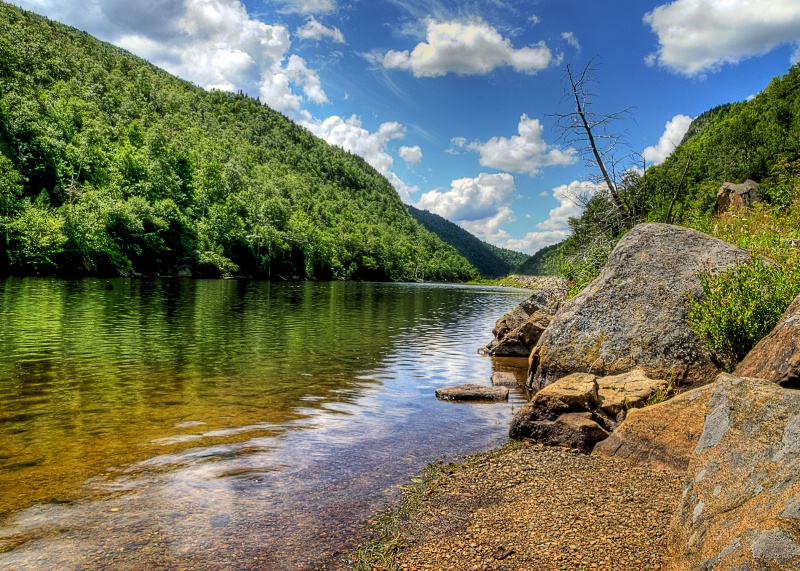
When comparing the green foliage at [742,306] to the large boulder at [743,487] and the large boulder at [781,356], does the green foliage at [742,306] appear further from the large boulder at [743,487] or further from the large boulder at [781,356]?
the large boulder at [743,487]

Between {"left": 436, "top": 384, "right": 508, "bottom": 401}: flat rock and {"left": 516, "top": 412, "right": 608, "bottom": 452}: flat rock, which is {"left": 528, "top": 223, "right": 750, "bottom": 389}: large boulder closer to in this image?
{"left": 436, "top": 384, "right": 508, "bottom": 401}: flat rock

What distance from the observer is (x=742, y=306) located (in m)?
9.83

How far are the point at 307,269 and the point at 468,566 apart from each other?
113 m

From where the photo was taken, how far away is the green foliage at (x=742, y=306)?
938 centimetres

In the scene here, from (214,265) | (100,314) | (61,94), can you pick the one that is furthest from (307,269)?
(100,314)

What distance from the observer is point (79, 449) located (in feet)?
27.4

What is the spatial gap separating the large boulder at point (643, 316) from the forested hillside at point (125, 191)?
61554 millimetres

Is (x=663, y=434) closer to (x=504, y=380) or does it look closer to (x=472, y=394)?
(x=472, y=394)

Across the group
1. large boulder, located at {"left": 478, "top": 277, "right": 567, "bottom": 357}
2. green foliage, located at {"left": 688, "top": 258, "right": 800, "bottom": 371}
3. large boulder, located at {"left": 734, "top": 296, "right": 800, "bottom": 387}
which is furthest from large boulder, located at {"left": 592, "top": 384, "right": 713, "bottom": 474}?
large boulder, located at {"left": 478, "top": 277, "right": 567, "bottom": 357}

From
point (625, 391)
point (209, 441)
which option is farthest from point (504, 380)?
point (209, 441)

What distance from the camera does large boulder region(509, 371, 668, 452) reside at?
29.1ft

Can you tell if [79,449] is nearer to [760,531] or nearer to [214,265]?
[760,531]

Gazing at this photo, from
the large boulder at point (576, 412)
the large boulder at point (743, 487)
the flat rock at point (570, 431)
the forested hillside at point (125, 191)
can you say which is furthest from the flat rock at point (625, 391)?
the forested hillside at point (125, 191)

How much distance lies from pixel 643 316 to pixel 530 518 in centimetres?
801
